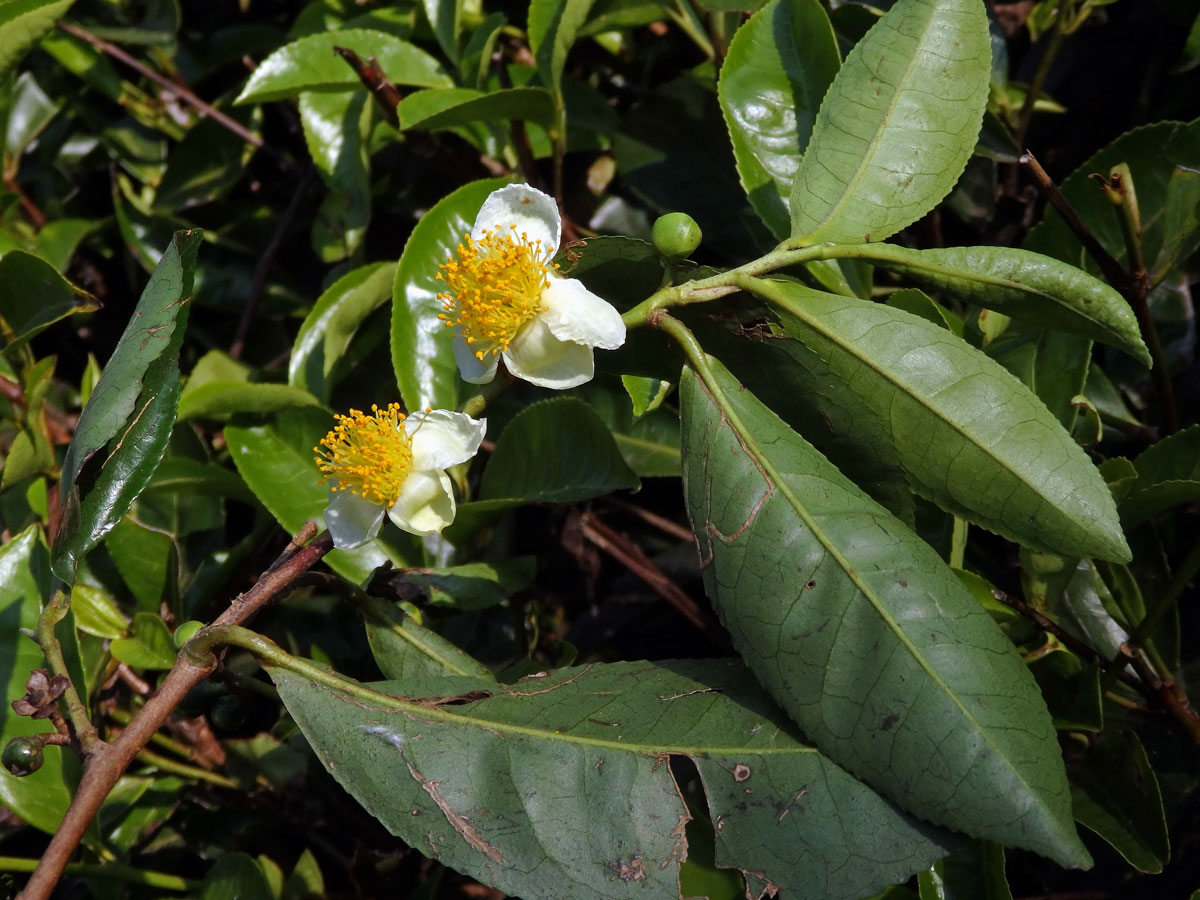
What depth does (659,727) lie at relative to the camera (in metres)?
0.88

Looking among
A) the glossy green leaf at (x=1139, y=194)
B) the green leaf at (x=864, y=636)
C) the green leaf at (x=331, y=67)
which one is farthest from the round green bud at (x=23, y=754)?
the glossy green leaf at (x=1139, y=194)

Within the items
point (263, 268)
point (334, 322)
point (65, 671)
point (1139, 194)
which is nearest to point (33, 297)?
point (263, 268)

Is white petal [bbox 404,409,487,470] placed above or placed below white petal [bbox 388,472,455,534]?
above

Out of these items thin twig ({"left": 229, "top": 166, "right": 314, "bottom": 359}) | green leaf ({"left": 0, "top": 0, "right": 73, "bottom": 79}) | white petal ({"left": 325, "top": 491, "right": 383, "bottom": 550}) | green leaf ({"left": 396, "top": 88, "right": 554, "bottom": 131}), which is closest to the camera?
white petal ({"left": 325, "top": 491, "right": 383, "bottom": 550})

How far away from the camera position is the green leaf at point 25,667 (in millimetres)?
1159

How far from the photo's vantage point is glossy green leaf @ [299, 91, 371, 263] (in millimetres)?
1456

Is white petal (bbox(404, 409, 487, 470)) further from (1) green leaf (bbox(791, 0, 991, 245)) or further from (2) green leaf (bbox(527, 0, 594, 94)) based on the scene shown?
(2) green leaf (bbox(527, 0, 594, 94))

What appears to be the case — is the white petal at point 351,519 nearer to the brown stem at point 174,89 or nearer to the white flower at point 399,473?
the white flower at point 399,473

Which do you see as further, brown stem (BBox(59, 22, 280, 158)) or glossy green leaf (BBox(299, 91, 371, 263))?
brown stem (BBox(59, 22, 280, 158))

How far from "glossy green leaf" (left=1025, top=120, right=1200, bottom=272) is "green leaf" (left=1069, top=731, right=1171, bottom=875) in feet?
1.74

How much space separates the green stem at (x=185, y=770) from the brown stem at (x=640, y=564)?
59cm

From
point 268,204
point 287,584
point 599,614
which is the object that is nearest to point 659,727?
point 287,584

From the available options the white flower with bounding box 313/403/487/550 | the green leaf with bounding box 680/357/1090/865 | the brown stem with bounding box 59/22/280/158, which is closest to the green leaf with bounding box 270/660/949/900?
the green leaf with bounding box 680/357/1090/865

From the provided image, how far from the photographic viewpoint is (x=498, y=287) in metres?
0.96
